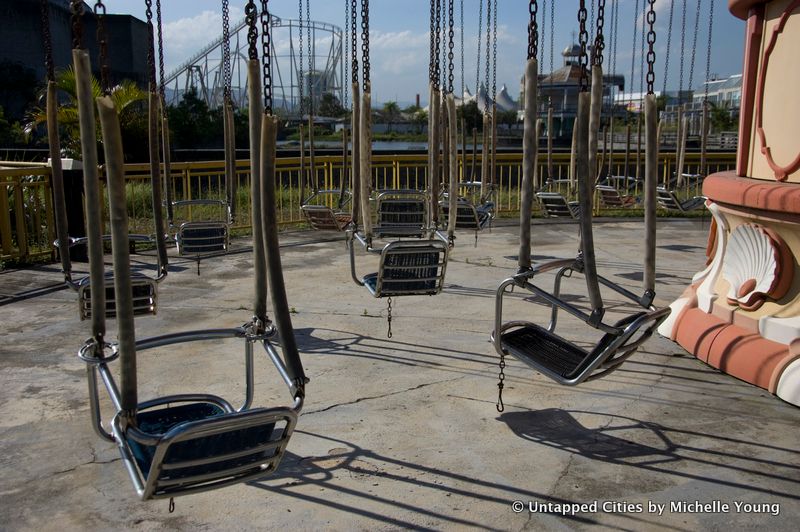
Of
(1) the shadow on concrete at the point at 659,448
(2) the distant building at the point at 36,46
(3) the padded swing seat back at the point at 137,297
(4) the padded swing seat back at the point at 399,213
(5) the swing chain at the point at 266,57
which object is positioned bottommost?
(1) the shadow on concrete at the point at 659,448

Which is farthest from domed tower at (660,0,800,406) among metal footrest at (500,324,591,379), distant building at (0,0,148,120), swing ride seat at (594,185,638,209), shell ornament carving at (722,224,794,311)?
distant building at (0,0,148,120)

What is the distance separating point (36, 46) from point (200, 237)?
32.3 metres

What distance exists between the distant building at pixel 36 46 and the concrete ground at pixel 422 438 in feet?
91.0

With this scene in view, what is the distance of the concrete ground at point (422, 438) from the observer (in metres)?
3.24

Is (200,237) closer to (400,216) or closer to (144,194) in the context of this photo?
(400,216)

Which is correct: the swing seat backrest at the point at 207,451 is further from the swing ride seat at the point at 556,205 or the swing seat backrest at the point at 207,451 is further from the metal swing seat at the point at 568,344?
the swing ride seat at the point at 556,205

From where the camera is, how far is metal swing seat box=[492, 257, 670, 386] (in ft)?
11.7

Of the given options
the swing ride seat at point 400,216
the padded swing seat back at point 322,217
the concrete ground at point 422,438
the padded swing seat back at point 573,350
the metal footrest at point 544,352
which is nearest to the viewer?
the concrete ground at point 422,438

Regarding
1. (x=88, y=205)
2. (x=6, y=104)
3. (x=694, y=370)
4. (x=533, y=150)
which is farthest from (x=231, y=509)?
(x=6, y=104)

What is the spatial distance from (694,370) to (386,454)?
2456 mm

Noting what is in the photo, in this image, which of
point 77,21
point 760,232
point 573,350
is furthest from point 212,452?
point 760,232

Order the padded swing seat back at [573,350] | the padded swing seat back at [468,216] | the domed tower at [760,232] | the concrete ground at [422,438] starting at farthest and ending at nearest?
the padded swing seat back at [468,216], the domed tower at [760,232], the padded swing seat back at [573,350], the concrete ground at [422,438]

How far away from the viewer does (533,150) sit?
151 inches

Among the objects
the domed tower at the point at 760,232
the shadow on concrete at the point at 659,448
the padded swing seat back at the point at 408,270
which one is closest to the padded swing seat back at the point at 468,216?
the padded swing seat back at the point at 408,270
